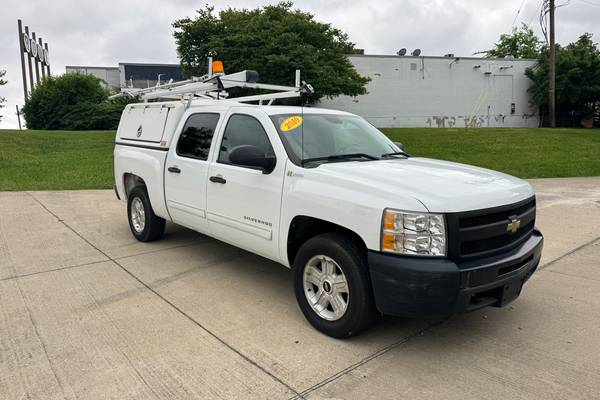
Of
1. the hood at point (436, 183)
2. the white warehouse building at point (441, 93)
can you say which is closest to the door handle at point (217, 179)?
the hood at point (436, 183)

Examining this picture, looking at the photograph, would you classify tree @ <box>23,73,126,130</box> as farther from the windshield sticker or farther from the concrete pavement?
→ the windshield sticker

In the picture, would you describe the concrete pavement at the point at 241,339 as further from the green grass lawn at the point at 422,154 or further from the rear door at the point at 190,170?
the green grass lawn at the point at 422,154

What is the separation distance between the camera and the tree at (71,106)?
32.2m

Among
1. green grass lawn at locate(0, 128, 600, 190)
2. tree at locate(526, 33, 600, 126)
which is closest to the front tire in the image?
green grass lawn at locate(0, 128, 600, 190)

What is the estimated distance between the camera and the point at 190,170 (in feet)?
16.8

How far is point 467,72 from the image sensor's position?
4141 centimetres

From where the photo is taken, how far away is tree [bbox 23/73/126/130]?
3222 cm

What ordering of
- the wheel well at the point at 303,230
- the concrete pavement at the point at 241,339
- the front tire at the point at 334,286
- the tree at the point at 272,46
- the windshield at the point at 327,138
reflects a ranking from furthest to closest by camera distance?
the tree at the point at 272,46
the windshield at the point at 327,138
the wheel well at the point at 303,230
the front tire at the point at 334,286
the concrete pavement at the point at 241,339

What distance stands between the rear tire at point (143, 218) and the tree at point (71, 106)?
91.2 feet

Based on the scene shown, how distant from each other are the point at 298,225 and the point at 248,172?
0.76 metres

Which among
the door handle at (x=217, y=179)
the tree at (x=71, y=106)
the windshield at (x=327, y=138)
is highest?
the tree at (x=71, y=106)

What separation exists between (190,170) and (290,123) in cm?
138

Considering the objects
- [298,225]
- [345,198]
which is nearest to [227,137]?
[298,225]

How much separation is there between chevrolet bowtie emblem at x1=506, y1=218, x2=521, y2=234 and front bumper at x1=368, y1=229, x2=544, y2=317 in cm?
24
